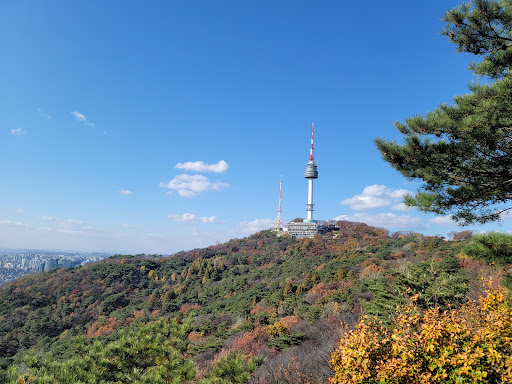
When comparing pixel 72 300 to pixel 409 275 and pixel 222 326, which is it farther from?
pixel 409 275

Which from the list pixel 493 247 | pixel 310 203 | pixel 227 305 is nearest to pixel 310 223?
pixel 310 203

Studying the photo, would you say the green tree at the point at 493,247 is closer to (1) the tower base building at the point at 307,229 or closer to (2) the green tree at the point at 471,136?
(2) the green tree at the point at 471,136

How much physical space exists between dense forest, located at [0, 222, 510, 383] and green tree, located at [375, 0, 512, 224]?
1.36 m

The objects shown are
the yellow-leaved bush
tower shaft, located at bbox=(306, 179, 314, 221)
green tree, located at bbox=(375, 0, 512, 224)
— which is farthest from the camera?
tower shaft, located at bbox=(306, 179, 314, 221)

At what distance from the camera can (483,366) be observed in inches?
120

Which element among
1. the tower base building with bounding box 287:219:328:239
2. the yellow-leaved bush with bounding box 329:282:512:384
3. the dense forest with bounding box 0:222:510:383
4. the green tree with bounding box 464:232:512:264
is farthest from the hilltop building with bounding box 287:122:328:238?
the yellow-leaved bush with bounding box 329:282:512:384

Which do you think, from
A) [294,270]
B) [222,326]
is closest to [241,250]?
[294,270]

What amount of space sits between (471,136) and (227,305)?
28.1 meters

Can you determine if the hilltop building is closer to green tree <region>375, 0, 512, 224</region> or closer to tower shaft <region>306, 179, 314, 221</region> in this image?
tower shaft <region>306, 179, 314, 221</region>

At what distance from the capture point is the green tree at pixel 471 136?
217 inches

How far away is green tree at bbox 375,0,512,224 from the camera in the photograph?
5508mm

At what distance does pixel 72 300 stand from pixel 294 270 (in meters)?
30.1

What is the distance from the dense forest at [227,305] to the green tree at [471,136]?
1.36 metres

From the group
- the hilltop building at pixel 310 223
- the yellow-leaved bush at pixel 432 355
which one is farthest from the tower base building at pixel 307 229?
the yellow-leaved bush at pixel 432 355
